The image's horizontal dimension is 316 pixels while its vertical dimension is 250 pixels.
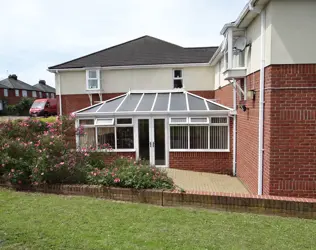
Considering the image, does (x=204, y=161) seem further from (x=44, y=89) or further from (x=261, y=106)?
(x=44, y=89)

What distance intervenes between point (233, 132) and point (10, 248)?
28.0 feet

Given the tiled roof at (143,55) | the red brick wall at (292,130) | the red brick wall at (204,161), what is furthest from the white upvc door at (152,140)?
the tiled roof at (143,55)

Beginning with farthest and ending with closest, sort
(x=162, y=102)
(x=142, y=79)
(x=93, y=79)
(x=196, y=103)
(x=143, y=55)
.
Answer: (x=143, y=55), (x=93, y=79), (x=142, y=79), (x=162, y=102), (x=196, y=103)

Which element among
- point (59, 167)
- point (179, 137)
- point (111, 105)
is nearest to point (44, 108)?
point (111, 105)

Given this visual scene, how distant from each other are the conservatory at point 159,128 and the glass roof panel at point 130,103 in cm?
4

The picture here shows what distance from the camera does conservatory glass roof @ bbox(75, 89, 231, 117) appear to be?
11.1m

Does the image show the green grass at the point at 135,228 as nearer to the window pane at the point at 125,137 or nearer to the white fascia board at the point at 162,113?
the window pane at the point at 125,137

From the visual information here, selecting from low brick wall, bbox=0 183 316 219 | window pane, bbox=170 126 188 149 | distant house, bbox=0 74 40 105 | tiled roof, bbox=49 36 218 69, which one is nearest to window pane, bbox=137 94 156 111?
window pane, bbox=170 126 188 149

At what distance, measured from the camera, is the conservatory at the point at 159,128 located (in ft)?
35.4

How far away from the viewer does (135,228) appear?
4.66 meters

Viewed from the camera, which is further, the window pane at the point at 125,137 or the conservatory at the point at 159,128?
the window pane at the point at 125,137

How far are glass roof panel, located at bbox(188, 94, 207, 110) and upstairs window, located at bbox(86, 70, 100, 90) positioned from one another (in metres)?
7.87

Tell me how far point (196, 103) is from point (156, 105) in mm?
1796

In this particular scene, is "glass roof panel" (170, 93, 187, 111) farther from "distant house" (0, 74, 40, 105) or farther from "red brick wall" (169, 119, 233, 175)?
"distant house" (0, 74, 40, 105)
